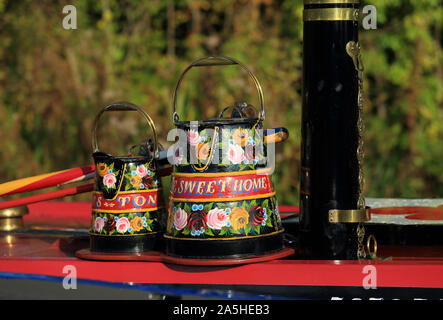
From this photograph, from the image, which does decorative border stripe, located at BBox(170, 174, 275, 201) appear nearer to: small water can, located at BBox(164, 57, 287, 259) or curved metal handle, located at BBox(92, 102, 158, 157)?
small water can, located at BBox(164, 57, 287, 259)

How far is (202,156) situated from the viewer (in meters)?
1.88

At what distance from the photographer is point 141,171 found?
6.66 feet

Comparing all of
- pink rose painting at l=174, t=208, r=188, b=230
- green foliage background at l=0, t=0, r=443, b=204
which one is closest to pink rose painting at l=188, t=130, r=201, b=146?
pink rose painting at l=174, t=208, r=188, b=230

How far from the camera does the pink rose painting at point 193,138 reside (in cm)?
189

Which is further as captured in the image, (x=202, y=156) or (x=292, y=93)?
(x=292, y=93)

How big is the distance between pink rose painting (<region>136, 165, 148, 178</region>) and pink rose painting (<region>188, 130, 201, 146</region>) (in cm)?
20

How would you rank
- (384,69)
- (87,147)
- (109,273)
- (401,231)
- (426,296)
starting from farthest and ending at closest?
(384,69) → (87,147) → (401,231) → (109,273) → (426,296)

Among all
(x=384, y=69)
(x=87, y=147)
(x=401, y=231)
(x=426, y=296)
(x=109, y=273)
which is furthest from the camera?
(x=384, y=69)

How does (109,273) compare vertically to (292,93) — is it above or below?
below

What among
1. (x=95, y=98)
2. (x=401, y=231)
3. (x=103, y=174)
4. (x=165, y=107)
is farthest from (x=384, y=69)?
(x=103, y=174)

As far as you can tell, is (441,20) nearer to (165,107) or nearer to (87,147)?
(165,107)

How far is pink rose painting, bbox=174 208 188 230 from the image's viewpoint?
1.89 m

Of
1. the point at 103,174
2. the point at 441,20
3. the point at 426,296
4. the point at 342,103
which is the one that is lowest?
the point at 426,296

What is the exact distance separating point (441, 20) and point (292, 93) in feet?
4.38
